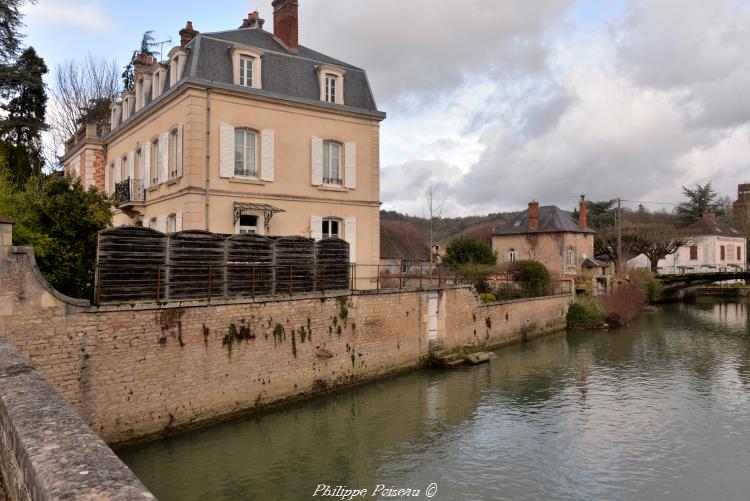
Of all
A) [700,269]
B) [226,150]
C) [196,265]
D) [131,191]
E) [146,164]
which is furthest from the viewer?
[700,269]

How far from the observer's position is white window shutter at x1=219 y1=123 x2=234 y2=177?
15445 mm

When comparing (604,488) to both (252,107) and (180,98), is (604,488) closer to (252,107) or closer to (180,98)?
(252,107)

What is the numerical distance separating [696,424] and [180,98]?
15.5m

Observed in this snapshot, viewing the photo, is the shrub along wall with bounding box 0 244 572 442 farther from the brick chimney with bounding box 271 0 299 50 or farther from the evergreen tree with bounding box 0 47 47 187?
the evergreen tree with bounding box 0 47 47 187

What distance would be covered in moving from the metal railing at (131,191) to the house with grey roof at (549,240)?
81.5ft

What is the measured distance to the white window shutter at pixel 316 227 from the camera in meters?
17.2

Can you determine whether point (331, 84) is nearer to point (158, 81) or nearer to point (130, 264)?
point (158, 81)

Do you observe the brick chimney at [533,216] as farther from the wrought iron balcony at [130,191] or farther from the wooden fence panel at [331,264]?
the wrought iron balcony at [130,191]

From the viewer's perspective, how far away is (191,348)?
10547 mm

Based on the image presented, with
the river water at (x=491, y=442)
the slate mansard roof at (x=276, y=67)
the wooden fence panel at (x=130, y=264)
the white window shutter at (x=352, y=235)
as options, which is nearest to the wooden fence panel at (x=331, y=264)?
the river water at (x=491, y=442)

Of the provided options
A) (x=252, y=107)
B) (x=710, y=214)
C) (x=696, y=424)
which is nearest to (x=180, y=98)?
(x=252, y=107)

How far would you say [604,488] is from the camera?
8.62 m
